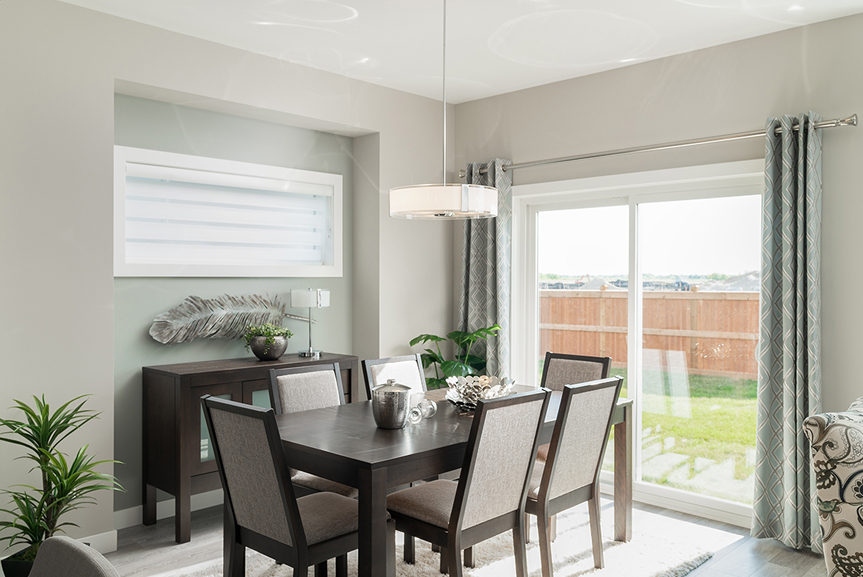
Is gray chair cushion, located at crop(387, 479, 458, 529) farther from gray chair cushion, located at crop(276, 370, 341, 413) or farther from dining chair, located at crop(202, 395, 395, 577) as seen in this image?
gray chair cushion, located at crop(276, 370, 341, 413)

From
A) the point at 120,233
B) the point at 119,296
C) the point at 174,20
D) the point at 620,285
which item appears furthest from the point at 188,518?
the point at 620,285

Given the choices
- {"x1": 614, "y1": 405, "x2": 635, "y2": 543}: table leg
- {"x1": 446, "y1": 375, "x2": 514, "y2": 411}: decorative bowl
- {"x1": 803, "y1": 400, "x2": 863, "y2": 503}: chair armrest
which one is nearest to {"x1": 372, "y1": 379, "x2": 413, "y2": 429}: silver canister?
{"x1": 446, "y1": 375, "x2": 514, "y2": 411}: decorative bowl

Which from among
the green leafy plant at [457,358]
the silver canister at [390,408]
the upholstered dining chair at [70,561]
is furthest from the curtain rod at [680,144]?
the upholstered dining chair at [70,561]

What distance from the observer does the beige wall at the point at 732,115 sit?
354 cm

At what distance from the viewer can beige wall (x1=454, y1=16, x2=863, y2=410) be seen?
354cm

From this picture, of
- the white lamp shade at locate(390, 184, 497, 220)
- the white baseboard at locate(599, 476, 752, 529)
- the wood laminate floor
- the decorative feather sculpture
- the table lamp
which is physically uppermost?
the white lamp shade at locate(390, 184, 497, 220)

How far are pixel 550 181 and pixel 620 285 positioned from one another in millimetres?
879

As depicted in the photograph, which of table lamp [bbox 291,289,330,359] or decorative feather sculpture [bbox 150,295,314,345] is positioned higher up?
table lamp [bbox 291,289,330,359]

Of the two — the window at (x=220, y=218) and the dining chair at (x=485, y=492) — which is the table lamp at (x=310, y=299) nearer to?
the window at (x=220, y=218)

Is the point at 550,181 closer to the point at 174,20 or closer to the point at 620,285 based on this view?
the point at 620,285

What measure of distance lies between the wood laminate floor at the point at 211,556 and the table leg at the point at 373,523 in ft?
4.53

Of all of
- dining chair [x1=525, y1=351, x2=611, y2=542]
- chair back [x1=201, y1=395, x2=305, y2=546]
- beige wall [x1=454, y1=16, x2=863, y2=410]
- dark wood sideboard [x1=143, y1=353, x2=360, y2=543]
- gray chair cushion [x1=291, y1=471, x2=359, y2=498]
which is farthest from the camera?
dining chair [x1=525, y1=351, x2=611, y2=542]

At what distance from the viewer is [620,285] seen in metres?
4.64

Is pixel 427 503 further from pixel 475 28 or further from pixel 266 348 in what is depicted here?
pixel 475 28
